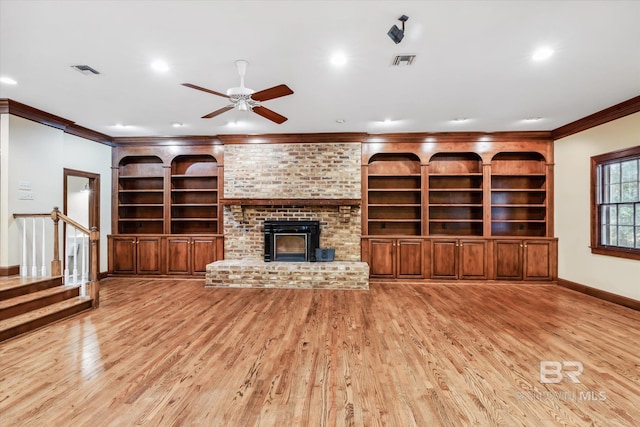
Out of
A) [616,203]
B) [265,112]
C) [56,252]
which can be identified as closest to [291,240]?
[265,112]

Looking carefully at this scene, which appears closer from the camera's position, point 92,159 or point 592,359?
point 592,359

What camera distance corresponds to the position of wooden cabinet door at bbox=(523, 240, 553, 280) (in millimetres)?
5801

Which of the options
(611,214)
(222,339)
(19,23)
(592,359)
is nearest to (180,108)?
(19,23)

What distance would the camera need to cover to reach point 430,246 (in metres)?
5.98

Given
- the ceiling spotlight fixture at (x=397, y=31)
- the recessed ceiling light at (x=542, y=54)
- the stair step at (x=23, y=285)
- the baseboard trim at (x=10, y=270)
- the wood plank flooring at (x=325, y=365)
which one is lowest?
the wood plank flooring at (x=325, y=365)

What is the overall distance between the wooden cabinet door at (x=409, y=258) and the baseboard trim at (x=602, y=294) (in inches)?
98.6

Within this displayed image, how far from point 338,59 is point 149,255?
545 centimetres

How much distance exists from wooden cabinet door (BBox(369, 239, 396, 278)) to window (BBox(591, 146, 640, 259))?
3.18 metres

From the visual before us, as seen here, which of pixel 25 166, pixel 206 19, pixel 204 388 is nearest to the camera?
pixel 204 388

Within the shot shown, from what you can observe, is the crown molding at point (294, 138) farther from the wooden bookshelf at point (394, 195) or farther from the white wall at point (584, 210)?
the white wall at point (584, 210)

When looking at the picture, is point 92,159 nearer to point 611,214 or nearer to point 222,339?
point 222,339

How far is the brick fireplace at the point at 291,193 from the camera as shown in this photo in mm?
6070

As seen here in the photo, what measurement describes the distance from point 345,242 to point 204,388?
13.5 feet

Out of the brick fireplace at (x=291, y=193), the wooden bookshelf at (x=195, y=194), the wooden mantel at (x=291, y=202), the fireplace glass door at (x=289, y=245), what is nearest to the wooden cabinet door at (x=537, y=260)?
the brick fireplace at (x=291, y=193)
